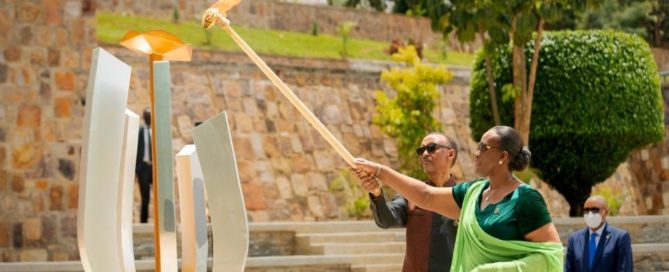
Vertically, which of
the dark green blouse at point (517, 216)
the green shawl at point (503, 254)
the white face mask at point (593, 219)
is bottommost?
the white face mask at point (593, 219)

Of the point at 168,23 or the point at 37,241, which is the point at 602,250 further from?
the point at 168,23

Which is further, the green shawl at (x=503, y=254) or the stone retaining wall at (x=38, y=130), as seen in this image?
the stone retaining wall at (x=38, y=130)

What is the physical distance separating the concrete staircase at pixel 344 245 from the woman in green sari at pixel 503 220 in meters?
6.05

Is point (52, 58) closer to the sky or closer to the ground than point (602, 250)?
closer to the sky

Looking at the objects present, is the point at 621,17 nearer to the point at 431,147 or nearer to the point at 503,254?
the point at 431,147

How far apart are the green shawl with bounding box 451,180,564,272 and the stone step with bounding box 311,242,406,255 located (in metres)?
7.53

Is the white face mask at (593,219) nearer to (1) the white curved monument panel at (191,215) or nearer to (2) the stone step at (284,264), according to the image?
(2) the stone step at (284,264)

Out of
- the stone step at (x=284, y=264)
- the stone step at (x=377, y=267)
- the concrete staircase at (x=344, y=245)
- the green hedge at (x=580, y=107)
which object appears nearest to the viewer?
the stone step at (x=284, y=264)

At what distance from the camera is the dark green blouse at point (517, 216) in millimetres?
5008

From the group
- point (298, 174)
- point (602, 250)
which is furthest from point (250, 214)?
point (602, 250)

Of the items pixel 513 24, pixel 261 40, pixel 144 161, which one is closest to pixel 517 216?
pixel 144 161

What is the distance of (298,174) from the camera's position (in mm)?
18094

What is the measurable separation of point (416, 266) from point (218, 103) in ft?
38.1

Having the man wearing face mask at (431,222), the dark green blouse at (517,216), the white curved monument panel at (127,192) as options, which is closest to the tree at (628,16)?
the man wearing face mask at (431,222)
